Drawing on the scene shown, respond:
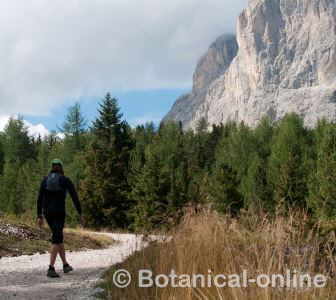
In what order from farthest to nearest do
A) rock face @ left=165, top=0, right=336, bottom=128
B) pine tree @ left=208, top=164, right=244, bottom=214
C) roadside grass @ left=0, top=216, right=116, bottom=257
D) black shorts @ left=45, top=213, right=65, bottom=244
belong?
rock face @ left=165, top=0, right=336, bottom=128 → pine tree @ left=208, top=164, right=244, bottom=214 → roadside grass @ left=0, top=216, right=116, bottom=257 → black shorts @ left=45, top=213, right=65, bottom=244

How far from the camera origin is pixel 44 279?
8648mm

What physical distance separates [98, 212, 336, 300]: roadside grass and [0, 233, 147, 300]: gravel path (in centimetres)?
107

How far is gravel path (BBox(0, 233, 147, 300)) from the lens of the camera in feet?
23.8

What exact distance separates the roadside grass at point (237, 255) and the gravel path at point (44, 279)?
1068 millimetres

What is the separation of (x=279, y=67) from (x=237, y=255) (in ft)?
496

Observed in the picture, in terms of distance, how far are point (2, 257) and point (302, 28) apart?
154010 mm

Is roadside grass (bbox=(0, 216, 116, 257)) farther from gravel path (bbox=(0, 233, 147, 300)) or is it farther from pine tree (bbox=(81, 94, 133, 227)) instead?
pine tree (bbox=(81, 94, 133, 227))

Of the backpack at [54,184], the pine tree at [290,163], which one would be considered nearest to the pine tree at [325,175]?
the pine tree at [290,163]

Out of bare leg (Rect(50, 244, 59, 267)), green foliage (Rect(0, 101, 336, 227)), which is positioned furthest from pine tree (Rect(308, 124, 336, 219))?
bare leg (Rect(50, 244, 59, 267))

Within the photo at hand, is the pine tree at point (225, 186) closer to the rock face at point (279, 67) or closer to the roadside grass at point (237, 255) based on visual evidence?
the roadside grass at point (237, 255)

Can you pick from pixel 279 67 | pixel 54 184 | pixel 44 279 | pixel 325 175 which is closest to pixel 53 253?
pixel 44 279

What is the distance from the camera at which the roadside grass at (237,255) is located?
4023 mm

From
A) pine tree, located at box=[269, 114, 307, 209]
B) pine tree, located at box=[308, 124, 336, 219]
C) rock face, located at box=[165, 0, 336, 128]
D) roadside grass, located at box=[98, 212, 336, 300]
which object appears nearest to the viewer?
roadside grass, located at box=[98, 212, 336, 300]

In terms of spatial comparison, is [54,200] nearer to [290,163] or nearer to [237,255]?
[237,255]
